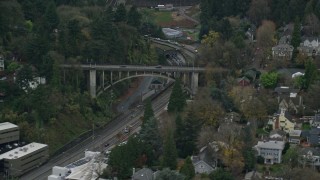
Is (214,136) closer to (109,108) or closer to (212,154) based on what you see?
(212,154)

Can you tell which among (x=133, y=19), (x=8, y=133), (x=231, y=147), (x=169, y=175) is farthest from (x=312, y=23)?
(x=169, y=175)

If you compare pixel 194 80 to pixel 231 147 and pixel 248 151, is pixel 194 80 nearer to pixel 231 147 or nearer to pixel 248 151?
pixel 248 151

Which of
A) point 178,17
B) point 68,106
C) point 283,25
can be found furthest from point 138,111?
point 178,17

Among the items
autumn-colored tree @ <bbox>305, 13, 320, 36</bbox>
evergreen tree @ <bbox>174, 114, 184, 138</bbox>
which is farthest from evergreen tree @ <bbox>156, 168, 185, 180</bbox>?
autumn-colored tree @ <bbox>305, 13, 320, 36</bbox>

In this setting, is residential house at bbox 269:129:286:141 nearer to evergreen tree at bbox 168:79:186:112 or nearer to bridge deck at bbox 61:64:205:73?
evergreen tree at bbox 168:79:186:112

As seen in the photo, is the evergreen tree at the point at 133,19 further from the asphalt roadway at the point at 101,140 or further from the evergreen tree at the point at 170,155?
the evergreen tree at the point at 170,155

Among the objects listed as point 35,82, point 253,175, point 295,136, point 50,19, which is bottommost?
point 253,175

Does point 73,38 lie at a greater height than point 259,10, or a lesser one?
lesser
